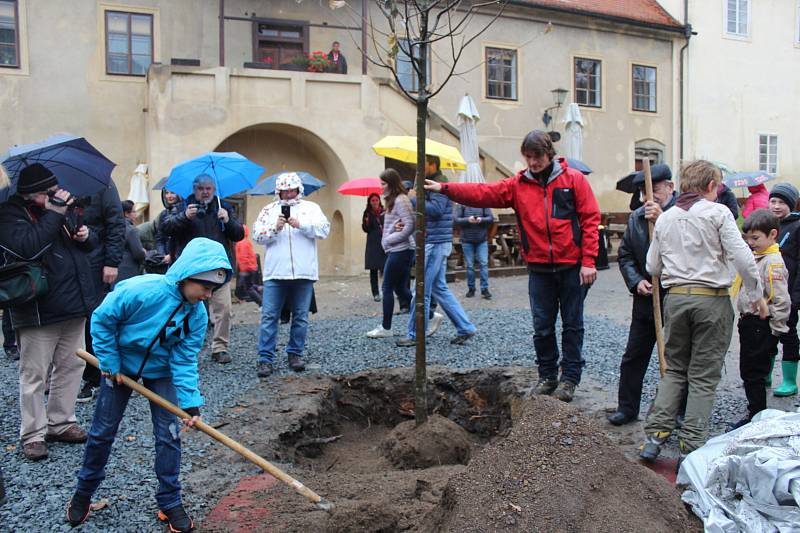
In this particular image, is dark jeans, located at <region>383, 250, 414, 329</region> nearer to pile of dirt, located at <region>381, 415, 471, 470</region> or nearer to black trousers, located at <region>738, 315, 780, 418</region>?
pile of dirt, located at <region>381, 415, 471, 470</region>

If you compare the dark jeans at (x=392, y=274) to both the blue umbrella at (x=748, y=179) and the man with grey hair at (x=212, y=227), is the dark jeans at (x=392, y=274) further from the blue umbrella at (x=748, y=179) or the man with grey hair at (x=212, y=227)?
the blue umbrella at (x=748, y=179)

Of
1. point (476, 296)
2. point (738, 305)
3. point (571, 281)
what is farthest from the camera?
point (476, 296)

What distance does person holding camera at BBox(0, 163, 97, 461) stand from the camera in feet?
14.1

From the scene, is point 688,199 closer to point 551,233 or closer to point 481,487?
point 551,233

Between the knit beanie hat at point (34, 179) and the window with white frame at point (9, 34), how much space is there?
1355cm

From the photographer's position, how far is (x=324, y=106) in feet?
52.0

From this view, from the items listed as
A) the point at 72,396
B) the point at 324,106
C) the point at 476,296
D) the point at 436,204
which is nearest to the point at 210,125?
the point at 324,106

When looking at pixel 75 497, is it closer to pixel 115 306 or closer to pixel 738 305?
pixel 115 306

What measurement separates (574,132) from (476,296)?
27.6 feet

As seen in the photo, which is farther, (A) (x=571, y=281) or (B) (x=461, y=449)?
(A) (x=571, y=281)

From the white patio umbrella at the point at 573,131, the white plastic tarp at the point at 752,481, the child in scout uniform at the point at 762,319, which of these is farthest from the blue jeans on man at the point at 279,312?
the white patio umbrella at the point at 573,131

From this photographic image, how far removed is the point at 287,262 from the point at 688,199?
144 inches

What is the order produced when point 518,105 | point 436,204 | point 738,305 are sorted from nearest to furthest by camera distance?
point 738,305
point 436,204
point 518,105

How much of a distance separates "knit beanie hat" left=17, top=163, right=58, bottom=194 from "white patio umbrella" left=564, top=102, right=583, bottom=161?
620 inches
